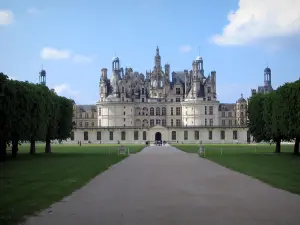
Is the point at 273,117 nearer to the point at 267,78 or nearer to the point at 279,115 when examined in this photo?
the point at 279,115

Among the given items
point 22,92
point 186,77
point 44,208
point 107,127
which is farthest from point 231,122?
point 44,208

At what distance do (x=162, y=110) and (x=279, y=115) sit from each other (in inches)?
3270

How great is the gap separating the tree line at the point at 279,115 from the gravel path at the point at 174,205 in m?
23.0

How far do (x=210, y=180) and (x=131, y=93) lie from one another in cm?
10750

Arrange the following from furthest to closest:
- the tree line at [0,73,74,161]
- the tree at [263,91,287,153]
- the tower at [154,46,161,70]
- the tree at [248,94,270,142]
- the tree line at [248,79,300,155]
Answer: the tower at [154,46,161,70], the tree at [248,94,270,142], the tree at [263,91,287,153], the tree line at [248,79,300,155], the tree line at [0,73,74,161]

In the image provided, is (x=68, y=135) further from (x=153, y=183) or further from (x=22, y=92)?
(x=153, y=183)

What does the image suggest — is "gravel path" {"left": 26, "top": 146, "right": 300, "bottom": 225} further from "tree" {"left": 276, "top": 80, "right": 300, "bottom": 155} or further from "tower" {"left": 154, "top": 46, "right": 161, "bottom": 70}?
"tower" {"left": 154, "top": 46, "right": 161, "bottom": 70}

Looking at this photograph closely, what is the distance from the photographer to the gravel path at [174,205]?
1034 centimetres

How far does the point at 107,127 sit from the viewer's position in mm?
114812

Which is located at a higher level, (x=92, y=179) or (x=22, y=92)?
(x=22, y=92)

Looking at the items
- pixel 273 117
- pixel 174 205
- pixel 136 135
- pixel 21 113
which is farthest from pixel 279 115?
pixel 136 135

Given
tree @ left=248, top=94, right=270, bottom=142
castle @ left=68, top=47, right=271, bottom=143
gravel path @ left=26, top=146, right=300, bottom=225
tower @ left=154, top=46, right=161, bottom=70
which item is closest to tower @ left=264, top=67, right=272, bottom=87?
castle @ left=68, top=47, right=271, bottom=143

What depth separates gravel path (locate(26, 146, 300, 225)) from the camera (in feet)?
33.9

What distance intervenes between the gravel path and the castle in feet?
313
